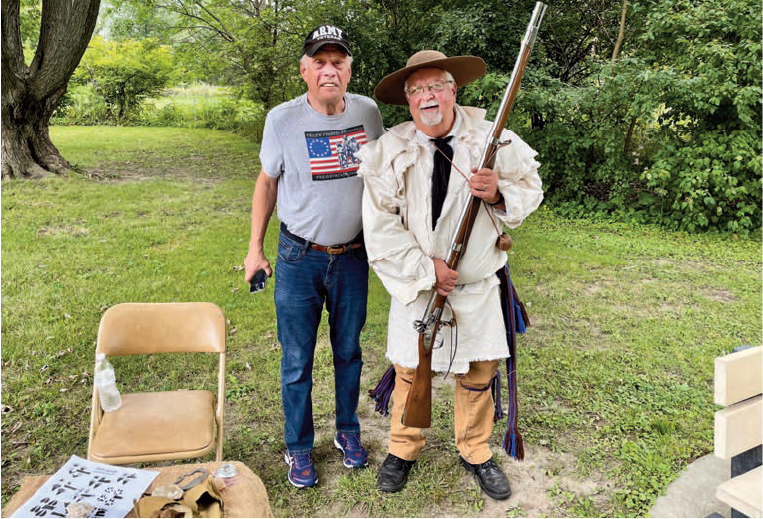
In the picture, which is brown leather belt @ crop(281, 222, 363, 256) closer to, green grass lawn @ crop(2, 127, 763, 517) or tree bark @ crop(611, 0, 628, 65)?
green grass lawn @ crop(2, 127, 763, 517)

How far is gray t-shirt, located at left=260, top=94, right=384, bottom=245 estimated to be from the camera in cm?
307

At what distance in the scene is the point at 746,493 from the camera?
225 centimetres

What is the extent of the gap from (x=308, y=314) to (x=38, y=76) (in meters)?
10.1

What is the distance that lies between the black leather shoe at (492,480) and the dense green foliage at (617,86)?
21.6 feet

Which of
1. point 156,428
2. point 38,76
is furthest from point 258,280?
point 38,76

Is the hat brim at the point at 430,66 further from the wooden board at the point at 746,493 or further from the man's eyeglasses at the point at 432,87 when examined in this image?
the wooden board at the point at 746,493

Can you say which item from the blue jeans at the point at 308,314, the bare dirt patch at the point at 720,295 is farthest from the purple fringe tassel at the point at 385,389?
the bare dirt patch at the point at 720,295

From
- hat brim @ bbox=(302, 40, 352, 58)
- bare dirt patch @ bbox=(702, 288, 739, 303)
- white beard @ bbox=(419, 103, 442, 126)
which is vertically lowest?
bare dirt patch @ bbox=(702, 288, 739, 303)

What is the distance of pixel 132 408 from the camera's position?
3.16 metres

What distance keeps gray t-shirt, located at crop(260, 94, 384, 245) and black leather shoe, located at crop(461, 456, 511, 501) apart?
1568mm

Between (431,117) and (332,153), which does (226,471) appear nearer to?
(332,153)

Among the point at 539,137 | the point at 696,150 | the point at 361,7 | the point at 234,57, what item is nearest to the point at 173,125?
the point at 234,57

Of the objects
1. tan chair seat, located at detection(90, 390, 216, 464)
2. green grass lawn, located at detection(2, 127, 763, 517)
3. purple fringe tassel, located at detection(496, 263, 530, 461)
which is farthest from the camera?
green grass lawn, located at detection(2, 127, 763, 517)

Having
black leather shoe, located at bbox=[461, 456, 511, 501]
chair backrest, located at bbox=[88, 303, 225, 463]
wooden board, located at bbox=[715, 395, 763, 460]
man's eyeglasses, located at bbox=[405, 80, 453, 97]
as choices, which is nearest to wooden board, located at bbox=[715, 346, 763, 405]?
wooden board, located at bbox=[715, 395, 763, 460]
